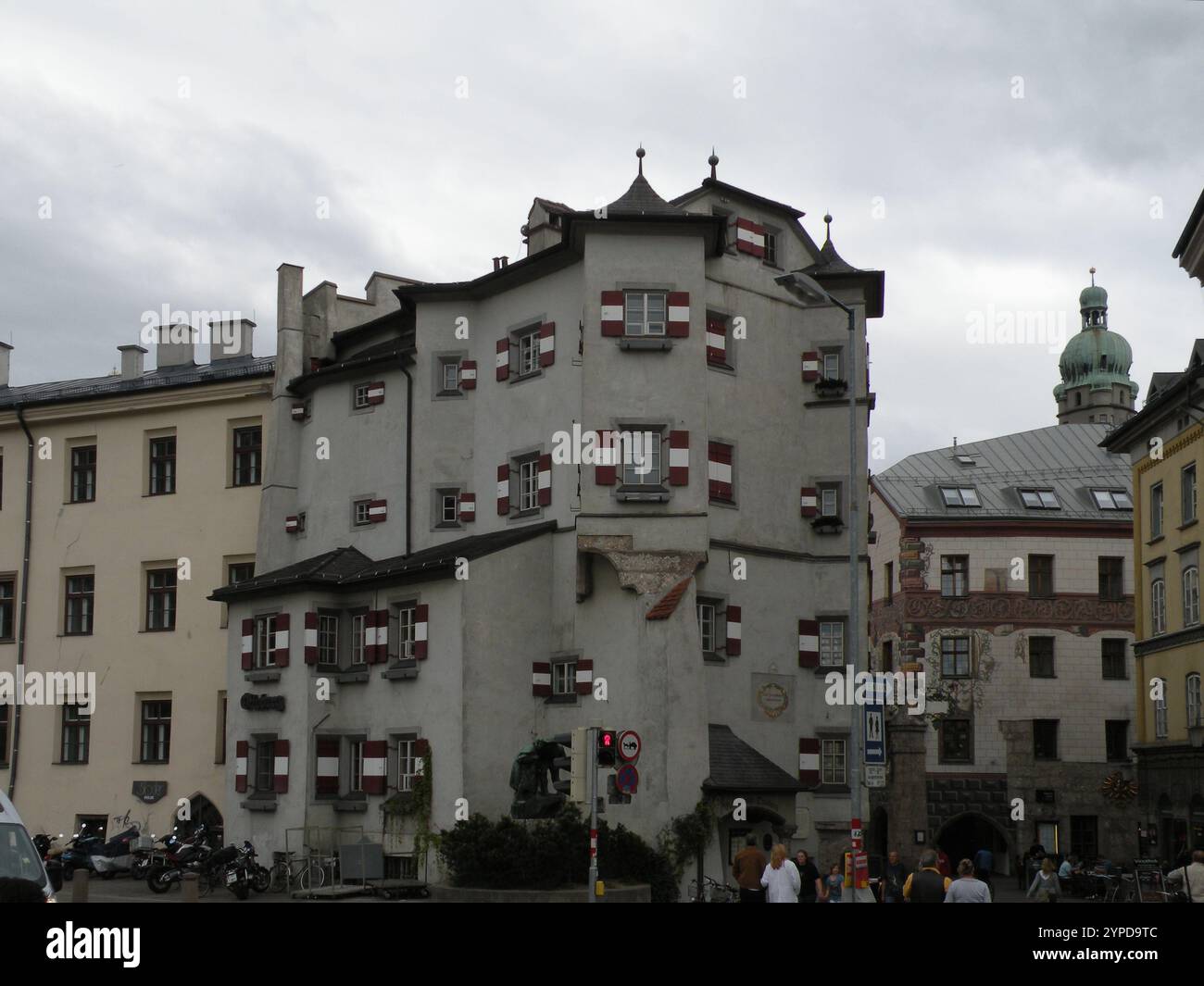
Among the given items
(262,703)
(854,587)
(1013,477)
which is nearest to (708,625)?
(854,587)

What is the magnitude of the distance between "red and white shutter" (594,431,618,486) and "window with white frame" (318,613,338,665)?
8602 millimetres

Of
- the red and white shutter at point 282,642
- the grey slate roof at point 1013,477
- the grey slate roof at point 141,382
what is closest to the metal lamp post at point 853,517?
the red and white shutter at point 282,642

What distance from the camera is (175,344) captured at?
5356cm

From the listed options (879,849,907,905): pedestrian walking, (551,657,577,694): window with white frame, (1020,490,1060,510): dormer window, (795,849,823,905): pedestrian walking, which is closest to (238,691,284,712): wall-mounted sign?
(551,657,577,694): window with white frame

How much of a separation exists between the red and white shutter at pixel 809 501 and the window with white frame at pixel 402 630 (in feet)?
33.3

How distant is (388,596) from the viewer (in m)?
39.6

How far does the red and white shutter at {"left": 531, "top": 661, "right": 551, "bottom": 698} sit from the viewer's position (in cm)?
3800

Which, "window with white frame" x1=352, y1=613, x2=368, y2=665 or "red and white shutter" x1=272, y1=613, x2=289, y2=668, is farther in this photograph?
"red and white shutter" x1=272, y1=613, x2=289, y2=668

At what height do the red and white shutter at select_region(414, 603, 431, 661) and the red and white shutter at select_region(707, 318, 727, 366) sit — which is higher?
the red and white shutter at select_region(707, 318, 727, 366)

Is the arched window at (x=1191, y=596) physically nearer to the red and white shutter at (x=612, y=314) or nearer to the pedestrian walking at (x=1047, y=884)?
the pedestrian walking at (x=1047, y=884)

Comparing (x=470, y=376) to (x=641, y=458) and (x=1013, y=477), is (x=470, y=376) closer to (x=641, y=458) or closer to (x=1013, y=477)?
(x=641, y=458)

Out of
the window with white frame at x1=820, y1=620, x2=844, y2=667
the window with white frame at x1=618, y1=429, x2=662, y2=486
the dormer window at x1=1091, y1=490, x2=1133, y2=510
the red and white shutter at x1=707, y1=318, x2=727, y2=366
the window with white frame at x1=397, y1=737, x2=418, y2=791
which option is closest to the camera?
the window with white frame at x1=618, y1=429, x2=662, y2=486

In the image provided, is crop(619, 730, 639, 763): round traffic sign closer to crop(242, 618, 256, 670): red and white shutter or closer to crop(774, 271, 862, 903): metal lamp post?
crop(774, 271, 862, 903): metal lamp post

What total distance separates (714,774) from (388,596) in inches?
370
